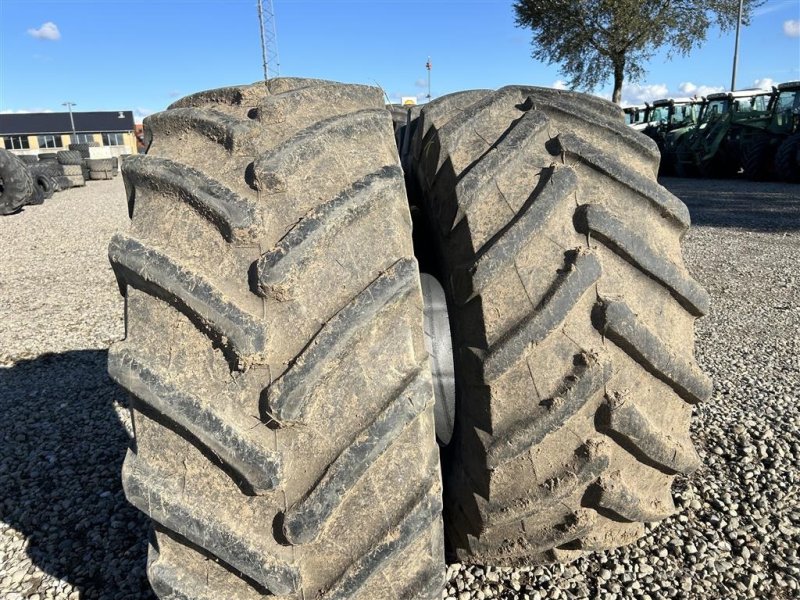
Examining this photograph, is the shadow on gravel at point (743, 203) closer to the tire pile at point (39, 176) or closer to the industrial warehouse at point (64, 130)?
the tire pile at point (39, 176)

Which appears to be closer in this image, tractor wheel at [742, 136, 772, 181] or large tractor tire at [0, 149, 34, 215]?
large tractor tire at [0, 149, 34, 215]

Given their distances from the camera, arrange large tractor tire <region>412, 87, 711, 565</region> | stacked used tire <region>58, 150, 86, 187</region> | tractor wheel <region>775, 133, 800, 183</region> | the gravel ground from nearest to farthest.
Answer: large tractor tire <region>412, 87, 711, 565</region>, the gravel ground, tractor wheel <region>775, 133, 800, 183</region>, stacked used tire <region>58, 150, 86, 187</region>

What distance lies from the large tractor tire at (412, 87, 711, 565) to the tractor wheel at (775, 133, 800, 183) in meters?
14.3

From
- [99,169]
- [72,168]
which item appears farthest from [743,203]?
[99,169]

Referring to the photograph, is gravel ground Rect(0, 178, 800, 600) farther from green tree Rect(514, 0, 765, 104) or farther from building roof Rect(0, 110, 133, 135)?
building roof Rect(0, 110, 133, 135)

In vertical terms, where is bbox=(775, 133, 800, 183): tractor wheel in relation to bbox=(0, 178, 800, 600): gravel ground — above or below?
above

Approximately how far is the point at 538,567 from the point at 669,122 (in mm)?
20331

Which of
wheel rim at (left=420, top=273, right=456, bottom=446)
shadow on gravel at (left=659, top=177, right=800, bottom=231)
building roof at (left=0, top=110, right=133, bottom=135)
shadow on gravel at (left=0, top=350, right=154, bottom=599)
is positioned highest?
building roof at (left=0, top=110, right=133, bottom=135)

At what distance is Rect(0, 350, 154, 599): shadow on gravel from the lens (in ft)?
6.51

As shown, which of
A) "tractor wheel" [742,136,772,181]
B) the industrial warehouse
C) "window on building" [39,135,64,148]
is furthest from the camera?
"window on building" [39,135,64,148]

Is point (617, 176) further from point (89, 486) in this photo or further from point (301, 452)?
point (89, 486)

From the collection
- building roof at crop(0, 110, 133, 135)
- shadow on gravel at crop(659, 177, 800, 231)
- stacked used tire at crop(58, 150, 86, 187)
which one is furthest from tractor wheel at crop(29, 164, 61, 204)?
building roof at crop(0, 110, 133, 135)

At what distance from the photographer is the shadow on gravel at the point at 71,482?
1.98 metres

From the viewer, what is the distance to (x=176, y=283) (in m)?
1.09
